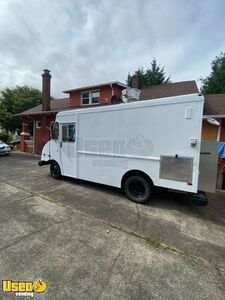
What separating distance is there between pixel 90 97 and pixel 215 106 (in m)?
8.60

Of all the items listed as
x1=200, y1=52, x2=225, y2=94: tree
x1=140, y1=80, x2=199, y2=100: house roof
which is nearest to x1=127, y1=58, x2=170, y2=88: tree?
x1=200, y1=52, x2=225, y2=94: tree

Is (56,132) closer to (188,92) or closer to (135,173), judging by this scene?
(135,173)

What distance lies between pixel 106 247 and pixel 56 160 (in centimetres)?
450

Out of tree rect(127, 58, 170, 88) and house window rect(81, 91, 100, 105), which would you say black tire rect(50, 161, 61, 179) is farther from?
tree rect(127, 58, 170, 88)

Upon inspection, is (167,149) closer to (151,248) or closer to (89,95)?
(151,248)

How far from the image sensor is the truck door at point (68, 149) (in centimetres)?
587

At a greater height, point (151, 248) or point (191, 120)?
point (191, 120)

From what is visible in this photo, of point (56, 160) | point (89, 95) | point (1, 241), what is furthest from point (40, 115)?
point (1, 241)

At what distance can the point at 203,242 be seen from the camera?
9.97ft

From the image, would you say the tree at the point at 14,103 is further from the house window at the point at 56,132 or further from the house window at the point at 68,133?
the house window at the point at 68,133

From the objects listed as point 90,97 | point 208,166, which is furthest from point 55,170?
point 90,97

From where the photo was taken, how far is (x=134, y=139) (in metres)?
4.52

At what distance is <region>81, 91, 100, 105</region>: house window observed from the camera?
497 inches

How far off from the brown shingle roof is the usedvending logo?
9.13 metres
